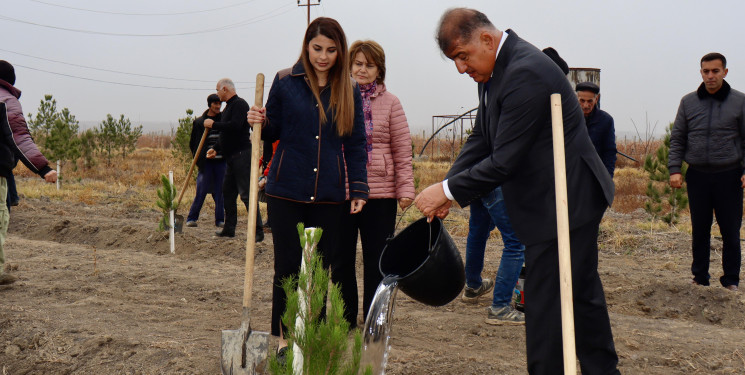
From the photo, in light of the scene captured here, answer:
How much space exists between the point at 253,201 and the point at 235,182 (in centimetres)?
495

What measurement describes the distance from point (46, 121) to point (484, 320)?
1680cm

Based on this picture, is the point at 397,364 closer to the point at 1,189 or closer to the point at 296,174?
the point at 296,174

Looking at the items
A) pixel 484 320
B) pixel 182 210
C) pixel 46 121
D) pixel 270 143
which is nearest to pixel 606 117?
pixel 484 320

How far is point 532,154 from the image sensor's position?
260 cm

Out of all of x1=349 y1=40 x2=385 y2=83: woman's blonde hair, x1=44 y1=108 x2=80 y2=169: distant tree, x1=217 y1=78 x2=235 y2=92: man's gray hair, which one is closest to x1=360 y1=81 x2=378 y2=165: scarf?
x1=349 y1=40 x2=385 y2=83: woman's blonde hair

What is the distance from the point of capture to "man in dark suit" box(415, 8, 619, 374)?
253 centimetres

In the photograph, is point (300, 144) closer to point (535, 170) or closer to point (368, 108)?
point (368, 108)

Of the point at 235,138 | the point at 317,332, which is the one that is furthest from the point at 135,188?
the point at 317,332

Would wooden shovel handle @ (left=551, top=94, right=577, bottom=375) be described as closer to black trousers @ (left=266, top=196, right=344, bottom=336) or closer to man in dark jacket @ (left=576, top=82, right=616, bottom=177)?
black trousers @ (left=266, top=196, right=344, bottom=336)

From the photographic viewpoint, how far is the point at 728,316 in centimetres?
507

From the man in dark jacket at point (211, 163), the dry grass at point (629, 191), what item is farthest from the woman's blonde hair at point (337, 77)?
the dry grass at point (629, 191)

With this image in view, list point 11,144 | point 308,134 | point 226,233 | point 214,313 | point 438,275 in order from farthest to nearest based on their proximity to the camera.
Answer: point 226,233, point 11,144, point 214,313, point 308,134, point 438,275

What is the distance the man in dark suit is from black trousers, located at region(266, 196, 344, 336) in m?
1.11

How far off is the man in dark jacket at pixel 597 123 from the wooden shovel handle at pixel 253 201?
252 cm
